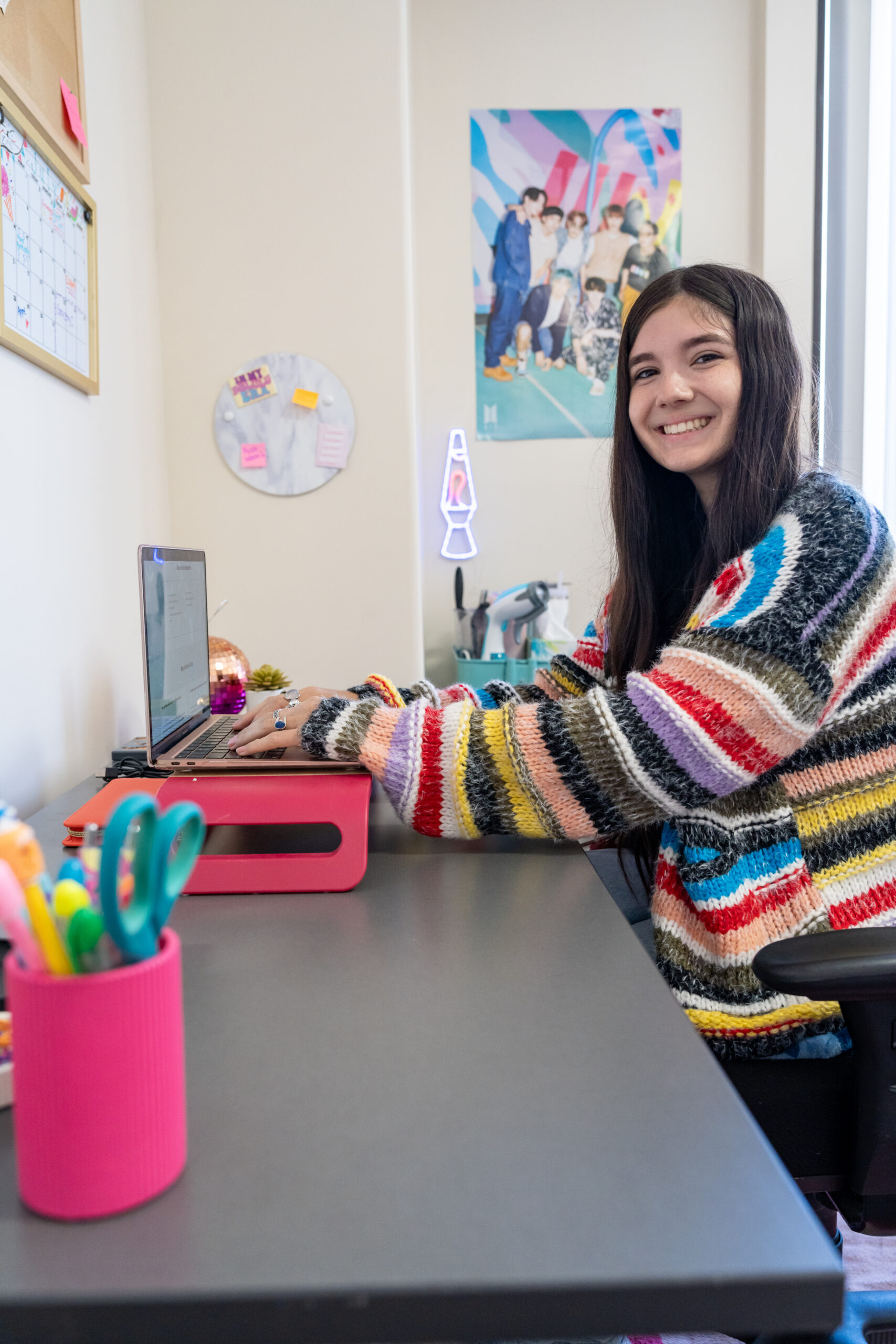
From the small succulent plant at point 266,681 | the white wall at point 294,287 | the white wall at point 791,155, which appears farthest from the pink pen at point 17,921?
the white wall at point 791,155

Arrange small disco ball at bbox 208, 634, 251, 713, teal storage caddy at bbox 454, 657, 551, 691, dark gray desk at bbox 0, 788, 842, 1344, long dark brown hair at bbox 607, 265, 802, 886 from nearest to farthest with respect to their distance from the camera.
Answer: dark gray desk at bbox 0, 788, 842, 1344 → long dark brown hair at bbox 607, 265, 802, 886 → small disco ball at bbox 208, 634, 251, 713 → teal storage caddy at bbox 454, 657, 551, 691

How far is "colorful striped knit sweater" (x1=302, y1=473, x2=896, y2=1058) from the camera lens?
0.86 metres

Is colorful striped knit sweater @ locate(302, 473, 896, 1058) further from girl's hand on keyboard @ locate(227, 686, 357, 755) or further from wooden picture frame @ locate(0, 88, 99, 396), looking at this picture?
wooden picture frame @ locate(0, 88, 99, 396)

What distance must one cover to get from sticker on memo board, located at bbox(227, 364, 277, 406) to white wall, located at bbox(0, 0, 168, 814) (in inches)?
6.3

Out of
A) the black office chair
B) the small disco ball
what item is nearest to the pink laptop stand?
the black office chair

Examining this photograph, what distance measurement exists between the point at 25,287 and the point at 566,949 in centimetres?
106

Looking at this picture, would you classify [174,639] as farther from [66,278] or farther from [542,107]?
[542,107]

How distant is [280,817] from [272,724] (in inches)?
6.8

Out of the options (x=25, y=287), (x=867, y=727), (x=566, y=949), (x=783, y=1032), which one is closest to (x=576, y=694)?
(x=867, y=727)

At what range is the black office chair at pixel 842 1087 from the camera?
724 millimetres

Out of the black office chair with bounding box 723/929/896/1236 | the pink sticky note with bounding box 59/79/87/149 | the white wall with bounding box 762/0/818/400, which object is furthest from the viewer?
the white wall with bounding box 762/0/818/400

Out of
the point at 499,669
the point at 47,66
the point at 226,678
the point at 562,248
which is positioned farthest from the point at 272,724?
the point at 562,248

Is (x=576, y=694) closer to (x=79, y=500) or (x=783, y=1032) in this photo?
(x=783, y=1032)

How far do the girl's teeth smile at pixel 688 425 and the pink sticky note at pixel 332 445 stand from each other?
103 cm
